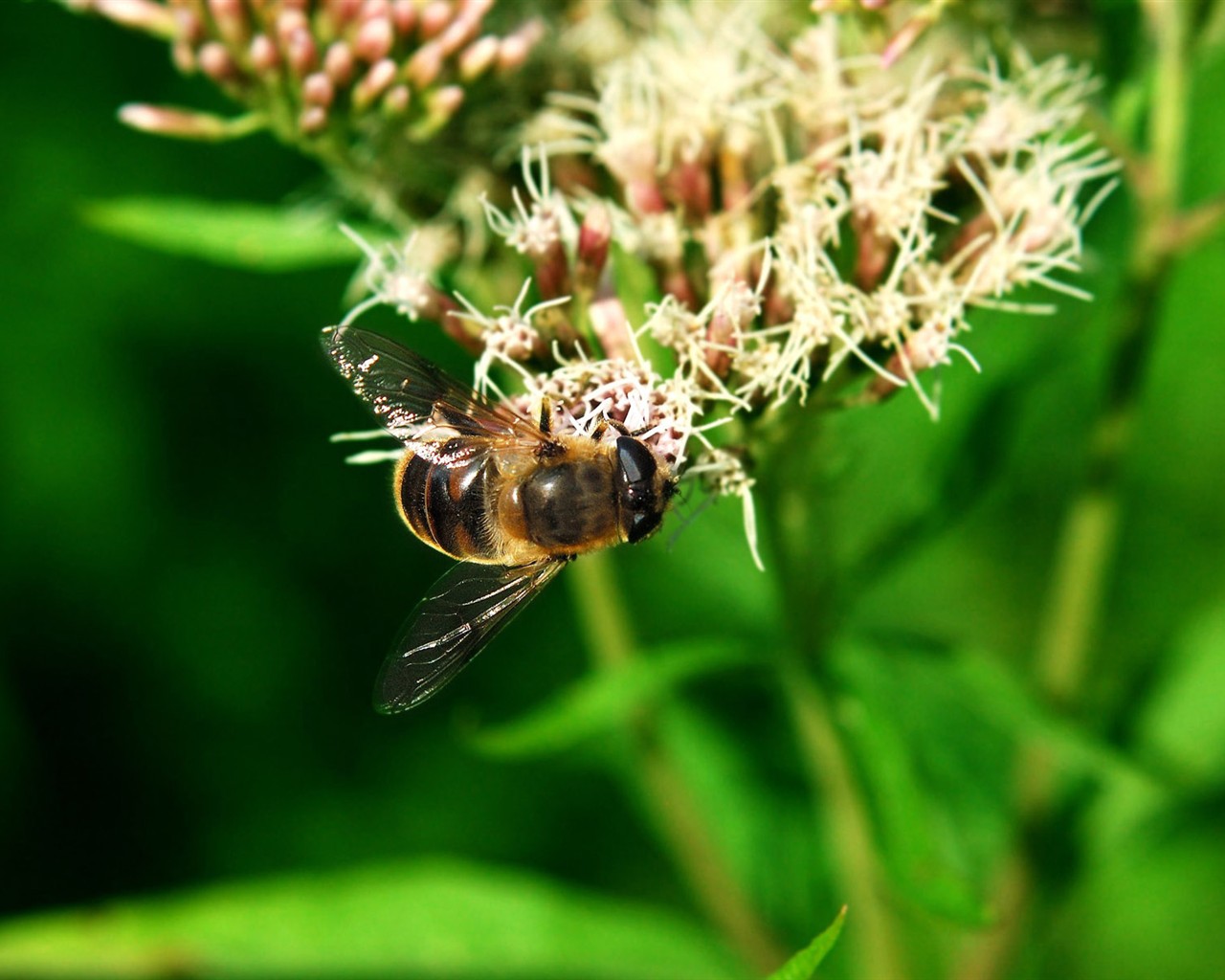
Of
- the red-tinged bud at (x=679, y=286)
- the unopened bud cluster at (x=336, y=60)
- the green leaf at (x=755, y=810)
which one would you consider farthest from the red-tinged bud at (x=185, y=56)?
the green leaf at (x=755, y=810)

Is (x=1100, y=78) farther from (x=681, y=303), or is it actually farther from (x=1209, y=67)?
(x=1209, y=67)

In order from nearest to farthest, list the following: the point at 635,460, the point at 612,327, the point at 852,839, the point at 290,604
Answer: the point at 635,460 → the point at 612,327 → the point at 852,839 → the point at 290,604

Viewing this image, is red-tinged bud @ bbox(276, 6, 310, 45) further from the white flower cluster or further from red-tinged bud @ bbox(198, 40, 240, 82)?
the white flower cluster

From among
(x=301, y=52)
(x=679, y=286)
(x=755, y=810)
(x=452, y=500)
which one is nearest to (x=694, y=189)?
(x=679, y=286)

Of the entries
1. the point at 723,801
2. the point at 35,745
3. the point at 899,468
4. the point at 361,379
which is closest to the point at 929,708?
the point at 723,801

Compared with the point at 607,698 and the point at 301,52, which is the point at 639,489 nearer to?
the point at 607,698

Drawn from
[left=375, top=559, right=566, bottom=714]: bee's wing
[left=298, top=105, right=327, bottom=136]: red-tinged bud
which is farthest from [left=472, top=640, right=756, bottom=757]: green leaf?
[left=298, top=105, right=327, bottom=136]: red-tinged bud
